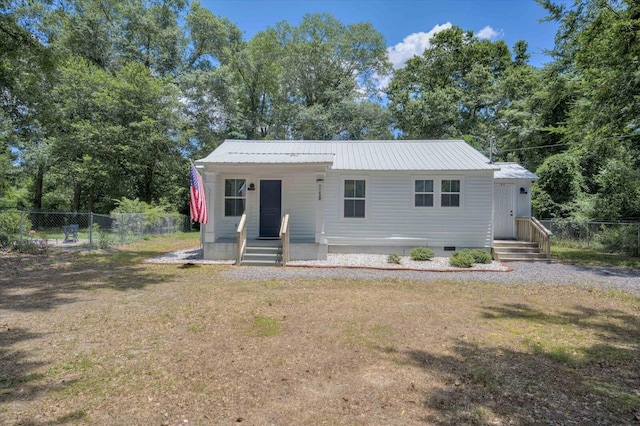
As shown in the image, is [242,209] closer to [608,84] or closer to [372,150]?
[372,150]

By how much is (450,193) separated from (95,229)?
13.7m

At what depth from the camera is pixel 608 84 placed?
11.4 metres

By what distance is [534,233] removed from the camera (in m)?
12.4

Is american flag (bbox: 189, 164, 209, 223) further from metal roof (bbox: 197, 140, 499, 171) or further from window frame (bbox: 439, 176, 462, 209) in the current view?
window frame (bbox: 439, 176, 462, 209)

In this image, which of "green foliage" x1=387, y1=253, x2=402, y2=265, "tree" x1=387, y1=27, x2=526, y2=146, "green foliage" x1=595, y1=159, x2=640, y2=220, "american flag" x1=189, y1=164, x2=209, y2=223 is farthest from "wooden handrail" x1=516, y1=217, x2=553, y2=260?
"tree" x1=387, y1=27, x2=526, y2=146

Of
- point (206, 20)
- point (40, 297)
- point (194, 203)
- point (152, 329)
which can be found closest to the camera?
point (152, 329)

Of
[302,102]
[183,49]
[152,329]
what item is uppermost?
[183,49]

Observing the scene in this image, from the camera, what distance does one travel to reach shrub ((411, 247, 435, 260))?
37.6 ft

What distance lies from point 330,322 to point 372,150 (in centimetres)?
1036

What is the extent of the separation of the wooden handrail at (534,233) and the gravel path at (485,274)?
70 centimetres

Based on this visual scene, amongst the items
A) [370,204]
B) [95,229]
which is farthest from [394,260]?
[95,229]


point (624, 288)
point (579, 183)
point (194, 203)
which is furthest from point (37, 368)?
point (579, 183)

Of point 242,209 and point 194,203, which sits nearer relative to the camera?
point 194,203

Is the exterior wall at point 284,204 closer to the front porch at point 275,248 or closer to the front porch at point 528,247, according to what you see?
the front porch at point 275,248
